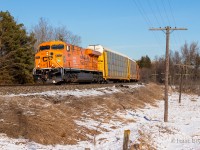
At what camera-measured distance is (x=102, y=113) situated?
53.9ft

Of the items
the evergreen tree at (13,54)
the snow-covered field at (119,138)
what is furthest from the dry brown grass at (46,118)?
the evergreen tree at (13,54)

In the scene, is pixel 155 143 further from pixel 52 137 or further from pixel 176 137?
pixel 52 137

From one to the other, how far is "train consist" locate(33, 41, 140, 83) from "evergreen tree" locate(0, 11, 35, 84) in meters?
10.0

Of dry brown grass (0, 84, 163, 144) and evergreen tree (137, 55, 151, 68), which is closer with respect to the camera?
dry brown grass (0, 84, 163, 144)

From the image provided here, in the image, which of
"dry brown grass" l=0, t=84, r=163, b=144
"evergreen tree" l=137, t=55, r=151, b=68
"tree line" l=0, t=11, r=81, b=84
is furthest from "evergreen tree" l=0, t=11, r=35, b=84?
"evergreen tree" l=137, t=55, r=151, b=68

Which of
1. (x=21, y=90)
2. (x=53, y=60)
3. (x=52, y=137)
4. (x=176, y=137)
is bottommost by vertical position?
(x=176, y=137)

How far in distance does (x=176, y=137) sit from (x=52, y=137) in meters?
7.15

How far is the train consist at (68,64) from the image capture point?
858 inches

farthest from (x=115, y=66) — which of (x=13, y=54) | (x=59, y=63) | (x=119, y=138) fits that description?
(x=119, y=138)

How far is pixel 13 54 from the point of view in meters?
35.4

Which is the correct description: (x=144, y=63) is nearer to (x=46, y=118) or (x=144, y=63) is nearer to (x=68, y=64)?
(x=68, y=64)

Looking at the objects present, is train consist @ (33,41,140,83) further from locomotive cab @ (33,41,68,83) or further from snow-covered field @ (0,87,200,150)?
snow-covered field @ (0,87,200,150)

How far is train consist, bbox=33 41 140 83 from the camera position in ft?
71.5

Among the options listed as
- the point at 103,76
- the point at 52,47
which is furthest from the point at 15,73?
the point at 52,47
